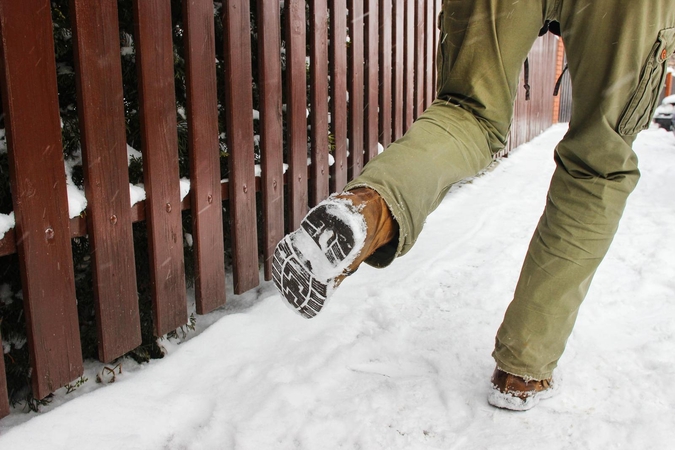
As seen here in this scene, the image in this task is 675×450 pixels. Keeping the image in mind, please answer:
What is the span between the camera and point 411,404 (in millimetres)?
1646

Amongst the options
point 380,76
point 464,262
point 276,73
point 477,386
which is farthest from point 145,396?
point 380,76

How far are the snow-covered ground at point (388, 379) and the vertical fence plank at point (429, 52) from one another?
1.93 metres

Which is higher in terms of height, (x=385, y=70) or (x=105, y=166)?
(x=385, y=70)

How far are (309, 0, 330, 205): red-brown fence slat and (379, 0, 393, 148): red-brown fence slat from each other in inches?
30.0

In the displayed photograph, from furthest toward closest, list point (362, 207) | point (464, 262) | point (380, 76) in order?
1. point (380, 76)
2. point (464, 262)
3. point (362, 207)

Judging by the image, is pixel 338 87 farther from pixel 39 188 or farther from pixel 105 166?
pixel 39 188

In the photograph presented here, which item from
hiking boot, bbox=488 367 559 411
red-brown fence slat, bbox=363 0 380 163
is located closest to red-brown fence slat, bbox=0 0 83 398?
hiking boot, bbox=488 367 559 411

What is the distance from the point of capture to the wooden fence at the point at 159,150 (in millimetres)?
1450

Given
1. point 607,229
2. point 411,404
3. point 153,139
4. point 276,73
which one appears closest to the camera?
point 607,229

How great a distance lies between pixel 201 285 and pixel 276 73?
94 cm

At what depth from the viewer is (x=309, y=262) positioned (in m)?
1.17

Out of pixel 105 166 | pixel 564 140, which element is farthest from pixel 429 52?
pixel 105 166

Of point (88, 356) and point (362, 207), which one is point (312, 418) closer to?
point (362, 207)

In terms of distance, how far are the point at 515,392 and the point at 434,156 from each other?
76cm
